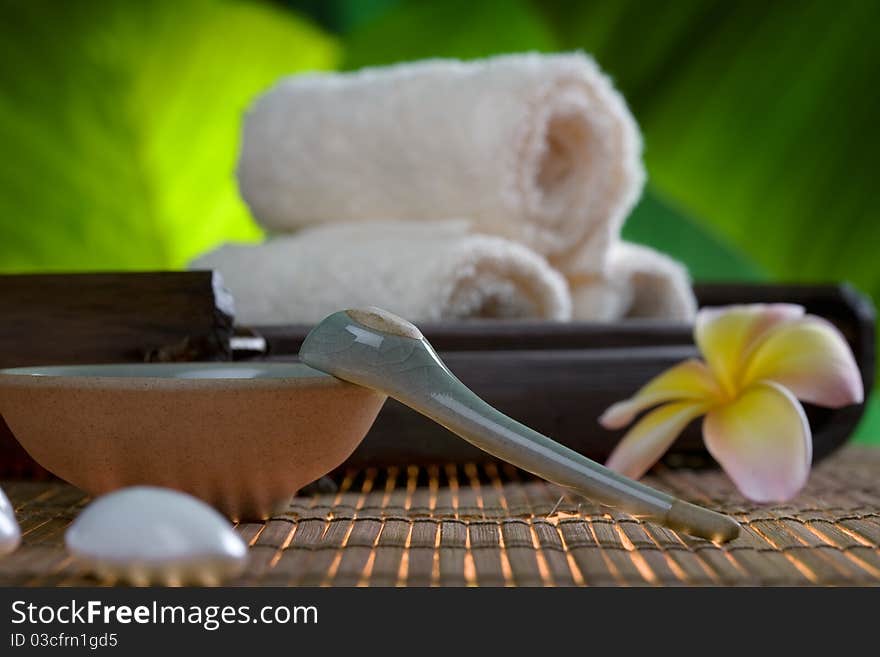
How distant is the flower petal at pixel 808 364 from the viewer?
59 cm

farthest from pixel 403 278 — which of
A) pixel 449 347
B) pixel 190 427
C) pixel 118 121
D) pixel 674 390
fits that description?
pixel 118 121

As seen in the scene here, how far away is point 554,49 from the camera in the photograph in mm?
1379

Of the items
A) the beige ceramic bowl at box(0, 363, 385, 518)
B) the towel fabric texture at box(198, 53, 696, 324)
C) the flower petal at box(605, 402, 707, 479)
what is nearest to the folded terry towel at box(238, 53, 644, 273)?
the towel fabric texture at box(198, 53, 696, 324)

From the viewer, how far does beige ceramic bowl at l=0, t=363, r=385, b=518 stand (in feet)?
1.37

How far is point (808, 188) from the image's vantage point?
52.4 inches

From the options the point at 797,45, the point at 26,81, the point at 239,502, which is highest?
the point at 797,45

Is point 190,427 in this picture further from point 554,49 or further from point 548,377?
point 554,49

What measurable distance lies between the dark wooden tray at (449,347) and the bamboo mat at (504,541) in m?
0.04

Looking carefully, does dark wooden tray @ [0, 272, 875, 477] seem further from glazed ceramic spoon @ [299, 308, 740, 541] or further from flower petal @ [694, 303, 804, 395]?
glazed ceramic spoon @ [299, 308, 740, 541]

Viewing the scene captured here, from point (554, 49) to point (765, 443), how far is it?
3.12 ft

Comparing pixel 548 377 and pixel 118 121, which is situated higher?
pixel 548 377

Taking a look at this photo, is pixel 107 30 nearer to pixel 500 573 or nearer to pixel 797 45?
pixel 797 45
